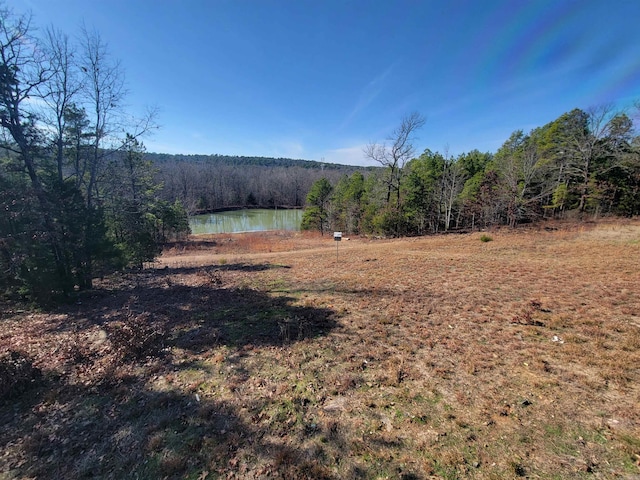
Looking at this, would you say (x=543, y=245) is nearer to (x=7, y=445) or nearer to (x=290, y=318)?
(x=290, y=318)

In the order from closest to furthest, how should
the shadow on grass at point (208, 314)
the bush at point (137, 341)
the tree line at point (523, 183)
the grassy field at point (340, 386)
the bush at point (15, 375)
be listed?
the grassy field at point (340, 386) < the bush at point (15, 375) < the bush at point (137, 341) < the shadow on grass at point (208, 314) < the tree line at point (523, 183)

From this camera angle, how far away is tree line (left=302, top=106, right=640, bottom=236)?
22156 millimetres

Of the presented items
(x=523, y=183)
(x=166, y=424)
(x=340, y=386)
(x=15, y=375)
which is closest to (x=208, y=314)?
(x=15, y=375)

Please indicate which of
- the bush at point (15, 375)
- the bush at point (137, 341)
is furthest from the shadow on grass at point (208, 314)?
the bush at point (15, 375)

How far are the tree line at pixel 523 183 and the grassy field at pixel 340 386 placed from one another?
61.5 ft

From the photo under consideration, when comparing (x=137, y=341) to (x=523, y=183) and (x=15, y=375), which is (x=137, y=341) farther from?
(x=523, y=183)

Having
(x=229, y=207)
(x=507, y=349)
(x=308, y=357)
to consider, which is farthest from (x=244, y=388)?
(x=229, y=207)

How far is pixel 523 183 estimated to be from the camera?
23812 mm

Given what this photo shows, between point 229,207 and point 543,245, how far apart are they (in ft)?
255

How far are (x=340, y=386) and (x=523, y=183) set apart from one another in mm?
28332

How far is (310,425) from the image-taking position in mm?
2977

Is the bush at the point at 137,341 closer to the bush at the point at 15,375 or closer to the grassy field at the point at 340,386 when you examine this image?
the grassy field at the point at 340,386

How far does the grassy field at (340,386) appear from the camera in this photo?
254 centimetres

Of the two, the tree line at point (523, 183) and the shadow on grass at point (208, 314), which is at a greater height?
the tree line at point (523, 183)
